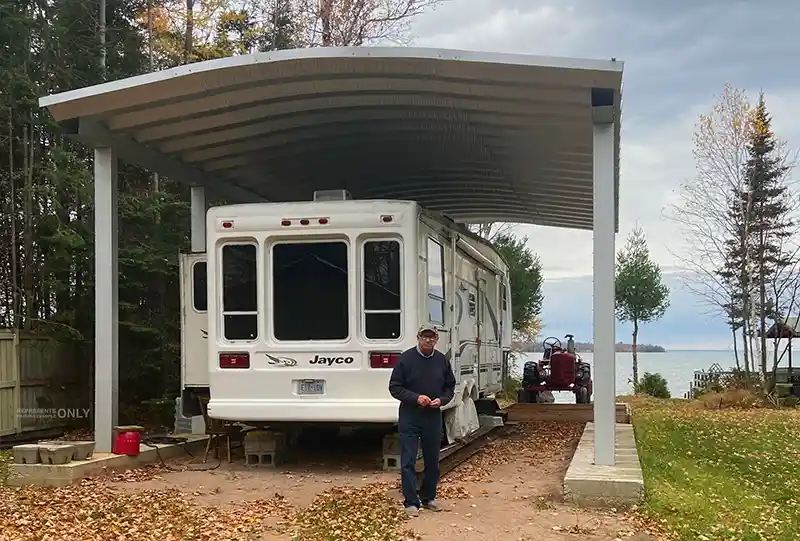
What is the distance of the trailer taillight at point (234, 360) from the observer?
935 centimetres

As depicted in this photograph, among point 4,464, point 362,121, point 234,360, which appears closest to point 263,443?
point 234,360

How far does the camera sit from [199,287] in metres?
10.9

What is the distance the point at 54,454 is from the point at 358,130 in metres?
5.36

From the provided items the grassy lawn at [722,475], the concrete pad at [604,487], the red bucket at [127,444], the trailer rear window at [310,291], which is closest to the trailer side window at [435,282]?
the trailer rear window at [310,291]

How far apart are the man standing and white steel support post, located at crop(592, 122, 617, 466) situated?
1.78m

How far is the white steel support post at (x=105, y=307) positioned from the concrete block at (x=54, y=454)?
1043mm

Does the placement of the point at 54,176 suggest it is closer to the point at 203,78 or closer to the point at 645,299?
the point at 203,78

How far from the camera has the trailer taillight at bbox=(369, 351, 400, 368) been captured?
902 centimetres

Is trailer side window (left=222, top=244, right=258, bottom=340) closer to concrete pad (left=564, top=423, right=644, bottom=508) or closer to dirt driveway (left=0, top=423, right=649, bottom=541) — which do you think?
dirt driveway (left=0, top=423, right=649, bottom=541)

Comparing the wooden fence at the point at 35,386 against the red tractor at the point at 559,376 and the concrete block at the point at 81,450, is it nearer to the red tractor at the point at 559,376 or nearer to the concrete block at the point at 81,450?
the concrete block at the point at 81,450

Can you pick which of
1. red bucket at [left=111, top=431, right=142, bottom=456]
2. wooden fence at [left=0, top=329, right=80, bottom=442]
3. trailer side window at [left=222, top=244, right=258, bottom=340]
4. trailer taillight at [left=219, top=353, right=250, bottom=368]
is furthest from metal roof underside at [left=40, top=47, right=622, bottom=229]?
wooden fence at [left=0, top=329, right=80, bottom=442]

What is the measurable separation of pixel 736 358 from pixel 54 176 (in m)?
20.5

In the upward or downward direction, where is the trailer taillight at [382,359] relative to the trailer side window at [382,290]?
downward

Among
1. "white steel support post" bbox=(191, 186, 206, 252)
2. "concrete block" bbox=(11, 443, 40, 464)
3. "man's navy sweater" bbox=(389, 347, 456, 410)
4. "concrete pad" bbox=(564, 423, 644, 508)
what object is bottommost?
"concrete pad" bbox=(564, 423, 644, 508)
